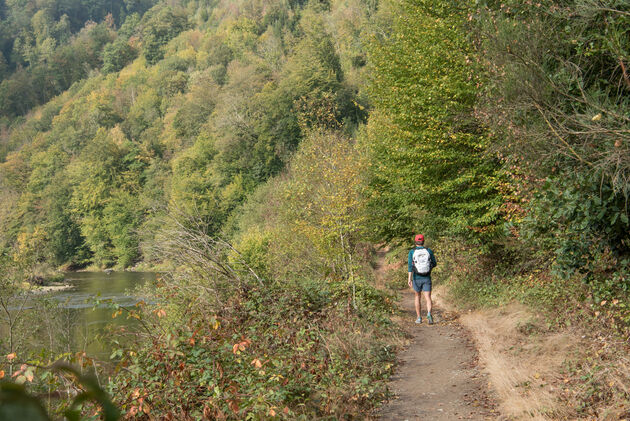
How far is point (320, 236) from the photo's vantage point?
12031mm

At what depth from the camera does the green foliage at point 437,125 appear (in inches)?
495

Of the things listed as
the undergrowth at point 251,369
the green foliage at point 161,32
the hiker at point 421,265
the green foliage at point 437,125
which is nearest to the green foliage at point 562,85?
the hiker at point 421,265

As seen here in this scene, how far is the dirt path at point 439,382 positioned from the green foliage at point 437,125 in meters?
3.97

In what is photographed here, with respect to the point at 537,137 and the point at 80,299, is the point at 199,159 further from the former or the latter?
the point at 537,137

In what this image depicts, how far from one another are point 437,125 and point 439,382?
765 centimetres

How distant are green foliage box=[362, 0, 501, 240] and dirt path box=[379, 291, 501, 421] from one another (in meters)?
3.97

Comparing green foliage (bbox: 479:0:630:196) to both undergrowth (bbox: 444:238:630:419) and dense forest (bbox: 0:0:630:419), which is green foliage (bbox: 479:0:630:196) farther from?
undergrowth (bbox: 444:238:630:419)

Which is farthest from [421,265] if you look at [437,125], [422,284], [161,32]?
[161,32]

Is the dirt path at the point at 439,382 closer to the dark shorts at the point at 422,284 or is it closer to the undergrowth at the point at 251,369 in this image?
the undergrowth at the point at 251,369

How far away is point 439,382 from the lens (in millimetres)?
7074

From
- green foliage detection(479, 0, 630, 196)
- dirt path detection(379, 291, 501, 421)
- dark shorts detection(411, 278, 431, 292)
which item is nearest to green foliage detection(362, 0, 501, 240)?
dark shorts detection(411, 278, 431, 292)

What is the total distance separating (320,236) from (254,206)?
98.8 feet

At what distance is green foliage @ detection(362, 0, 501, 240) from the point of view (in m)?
12.6

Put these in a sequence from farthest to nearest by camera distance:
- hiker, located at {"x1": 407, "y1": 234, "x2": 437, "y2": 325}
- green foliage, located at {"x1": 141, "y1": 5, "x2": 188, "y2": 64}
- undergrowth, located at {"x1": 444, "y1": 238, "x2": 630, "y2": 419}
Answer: green foliage, located at {"x1": 141, "y1": 5, "x2": 188, "y2": 64} → hiker, located at {"x1": 407, "y1": 234, "x2": 437, "y2": 325} → undergrowth, located at {"x1": 444, "y1": 238, "x2": 630, "y2": 419}
